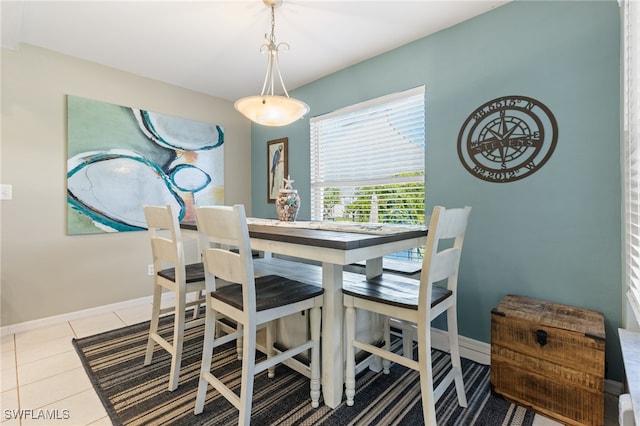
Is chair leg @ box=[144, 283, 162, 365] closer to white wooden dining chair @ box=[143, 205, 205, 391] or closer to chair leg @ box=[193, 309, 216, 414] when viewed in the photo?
white wooden dining chair @ box=[143, 205, 205, 391]

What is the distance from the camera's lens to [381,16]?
7.11ft

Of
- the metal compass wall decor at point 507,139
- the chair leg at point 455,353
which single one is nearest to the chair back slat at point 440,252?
the chair leg at point 455,353

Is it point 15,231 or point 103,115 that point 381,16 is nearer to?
point 103,115

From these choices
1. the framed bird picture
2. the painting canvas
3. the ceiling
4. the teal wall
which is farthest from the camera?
the framed bird picture

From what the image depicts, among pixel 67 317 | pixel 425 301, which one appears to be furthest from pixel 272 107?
pixel 67 317

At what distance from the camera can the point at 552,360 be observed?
1469mm

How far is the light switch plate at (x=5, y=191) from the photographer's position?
2.43m

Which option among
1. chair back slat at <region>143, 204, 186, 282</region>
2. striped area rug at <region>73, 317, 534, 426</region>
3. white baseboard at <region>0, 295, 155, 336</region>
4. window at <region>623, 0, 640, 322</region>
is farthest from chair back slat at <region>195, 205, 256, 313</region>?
white baseboard at <region>0, 295, 155, 336</region>

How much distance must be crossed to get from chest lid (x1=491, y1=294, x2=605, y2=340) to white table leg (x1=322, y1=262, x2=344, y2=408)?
0.88 m

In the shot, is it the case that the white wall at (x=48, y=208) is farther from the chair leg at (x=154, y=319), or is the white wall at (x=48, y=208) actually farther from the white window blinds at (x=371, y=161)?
the white window blinds at (x=371, y=161)

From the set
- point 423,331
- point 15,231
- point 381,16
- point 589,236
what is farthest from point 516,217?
point 15,231

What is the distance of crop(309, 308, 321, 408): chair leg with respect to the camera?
5.05 ft

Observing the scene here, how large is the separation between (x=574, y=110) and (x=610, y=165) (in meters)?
0.37

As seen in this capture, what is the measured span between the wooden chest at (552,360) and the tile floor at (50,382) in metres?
0.12
